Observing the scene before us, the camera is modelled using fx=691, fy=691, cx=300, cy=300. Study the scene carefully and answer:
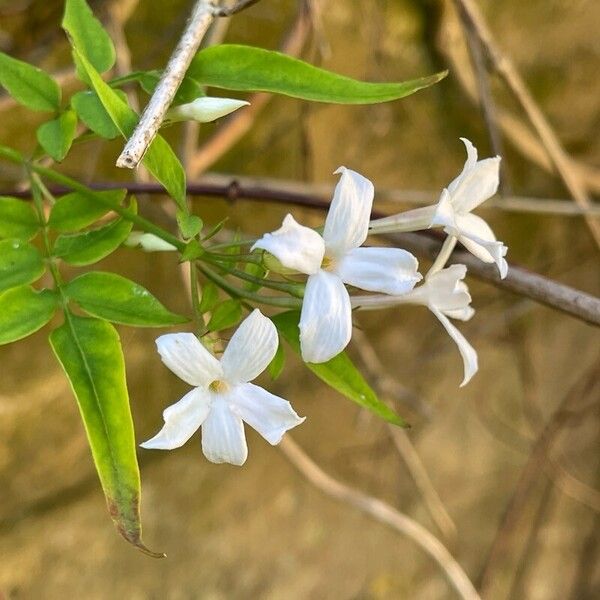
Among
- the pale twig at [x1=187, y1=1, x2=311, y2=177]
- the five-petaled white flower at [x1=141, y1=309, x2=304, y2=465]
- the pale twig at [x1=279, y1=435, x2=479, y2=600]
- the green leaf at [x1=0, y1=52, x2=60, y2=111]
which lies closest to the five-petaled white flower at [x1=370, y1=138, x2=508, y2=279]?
the five-petaled white flower at [x1=141, y1=309, x2=304, y2=465]

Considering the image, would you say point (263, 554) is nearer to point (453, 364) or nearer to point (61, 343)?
point (453, 364)

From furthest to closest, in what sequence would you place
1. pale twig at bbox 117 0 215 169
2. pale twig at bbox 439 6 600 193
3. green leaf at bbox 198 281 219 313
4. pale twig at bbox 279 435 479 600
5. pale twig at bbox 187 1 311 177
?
pale twig at bbox 439 6 600 193 < pale twig at bbox 279 435 479 600 < pale twig at bbox 187 1 311 177 < green leaf at bbox 198 281 219 313 < pale twig at bbox 117 0 215 169

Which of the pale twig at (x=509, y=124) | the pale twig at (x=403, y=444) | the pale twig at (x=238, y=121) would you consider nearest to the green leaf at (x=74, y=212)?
the pale twig at (x=238, y=121)

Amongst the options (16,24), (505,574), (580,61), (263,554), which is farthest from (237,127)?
(505,574)

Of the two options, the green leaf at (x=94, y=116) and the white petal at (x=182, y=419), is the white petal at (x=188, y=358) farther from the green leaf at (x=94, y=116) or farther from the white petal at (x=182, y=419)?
the green leaf at (x=94, y=116)

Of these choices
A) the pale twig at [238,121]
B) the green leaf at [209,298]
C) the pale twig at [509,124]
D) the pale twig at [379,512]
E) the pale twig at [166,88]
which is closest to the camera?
the pale twig at [166,88]

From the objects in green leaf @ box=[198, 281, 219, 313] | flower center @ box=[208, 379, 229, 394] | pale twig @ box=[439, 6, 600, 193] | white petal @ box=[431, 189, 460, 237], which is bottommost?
pale twig @ box=[439, 6, 600, 193]

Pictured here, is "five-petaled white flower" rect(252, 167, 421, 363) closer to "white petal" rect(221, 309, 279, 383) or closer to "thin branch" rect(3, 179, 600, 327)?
"white petal" rect(221, 309, 279, 383)
